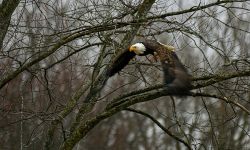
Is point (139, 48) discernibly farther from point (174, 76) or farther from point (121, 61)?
point (174, 76)

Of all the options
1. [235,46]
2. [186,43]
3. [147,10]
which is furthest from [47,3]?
[235,46]

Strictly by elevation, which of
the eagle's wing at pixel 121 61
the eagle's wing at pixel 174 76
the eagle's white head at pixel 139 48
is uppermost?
the eagle's wing at pixel 121 61

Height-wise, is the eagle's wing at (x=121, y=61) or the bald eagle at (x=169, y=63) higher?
the eagle's wing at (x=121, y=61)

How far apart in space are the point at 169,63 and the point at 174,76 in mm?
236

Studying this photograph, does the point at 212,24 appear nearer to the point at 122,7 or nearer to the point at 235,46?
the point at 235,46

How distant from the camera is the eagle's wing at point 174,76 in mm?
5652

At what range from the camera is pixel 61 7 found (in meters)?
8.22

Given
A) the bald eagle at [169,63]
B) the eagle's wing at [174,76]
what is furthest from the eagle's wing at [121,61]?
the eagle's wing at [174,76]

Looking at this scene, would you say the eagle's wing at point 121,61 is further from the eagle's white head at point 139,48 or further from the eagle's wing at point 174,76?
the eagle's wing at point 174,76

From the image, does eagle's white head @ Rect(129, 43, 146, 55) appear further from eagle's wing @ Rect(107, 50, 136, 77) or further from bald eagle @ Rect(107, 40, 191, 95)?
eagle's wing @ Rect(107, 50, 136, 77)

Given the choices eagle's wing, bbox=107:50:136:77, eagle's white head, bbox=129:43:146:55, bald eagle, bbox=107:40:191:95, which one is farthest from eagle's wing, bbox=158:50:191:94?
eagle's wing, bbox=107:50:136:77

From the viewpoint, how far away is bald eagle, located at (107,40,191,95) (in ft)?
18.6

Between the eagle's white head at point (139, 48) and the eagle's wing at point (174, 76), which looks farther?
the eagle's white head at point (139, 48)

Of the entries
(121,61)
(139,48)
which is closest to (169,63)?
(139,48)
